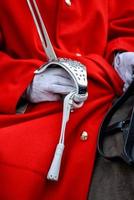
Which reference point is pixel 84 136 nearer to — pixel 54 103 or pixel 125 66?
pixel 54 103

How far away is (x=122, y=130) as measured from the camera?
1.13 meters

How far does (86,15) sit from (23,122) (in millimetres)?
441

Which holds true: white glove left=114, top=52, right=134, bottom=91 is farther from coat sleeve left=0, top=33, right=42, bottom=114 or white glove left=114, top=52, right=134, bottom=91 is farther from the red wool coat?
coat sleeve left=0, top=33, right=42, bottom=114

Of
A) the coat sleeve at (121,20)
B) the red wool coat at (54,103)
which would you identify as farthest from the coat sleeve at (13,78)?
the coat sleeve at (121,20)

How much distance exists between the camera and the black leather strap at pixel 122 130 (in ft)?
3.43

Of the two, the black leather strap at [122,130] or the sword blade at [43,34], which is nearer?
the black leather strap at [122,130]

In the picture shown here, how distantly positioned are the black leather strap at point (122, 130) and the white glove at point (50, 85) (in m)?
0.12

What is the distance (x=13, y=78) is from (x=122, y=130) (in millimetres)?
361

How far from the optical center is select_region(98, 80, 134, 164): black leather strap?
3.43 feet

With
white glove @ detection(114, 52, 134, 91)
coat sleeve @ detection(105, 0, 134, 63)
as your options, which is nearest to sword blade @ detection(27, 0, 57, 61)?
white glove @ detection(114, 52, 134, 91)

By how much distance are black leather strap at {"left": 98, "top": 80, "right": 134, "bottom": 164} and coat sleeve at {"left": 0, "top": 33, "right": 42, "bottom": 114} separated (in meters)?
0.24

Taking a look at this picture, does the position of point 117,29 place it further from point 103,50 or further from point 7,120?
point 7,120

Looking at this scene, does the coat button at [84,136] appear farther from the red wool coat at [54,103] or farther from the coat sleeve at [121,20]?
the coat sleeve at [121,20]

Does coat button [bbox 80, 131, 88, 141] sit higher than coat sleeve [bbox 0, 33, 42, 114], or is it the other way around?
coat sleeve [bbox 0, 33, 42, 114]
